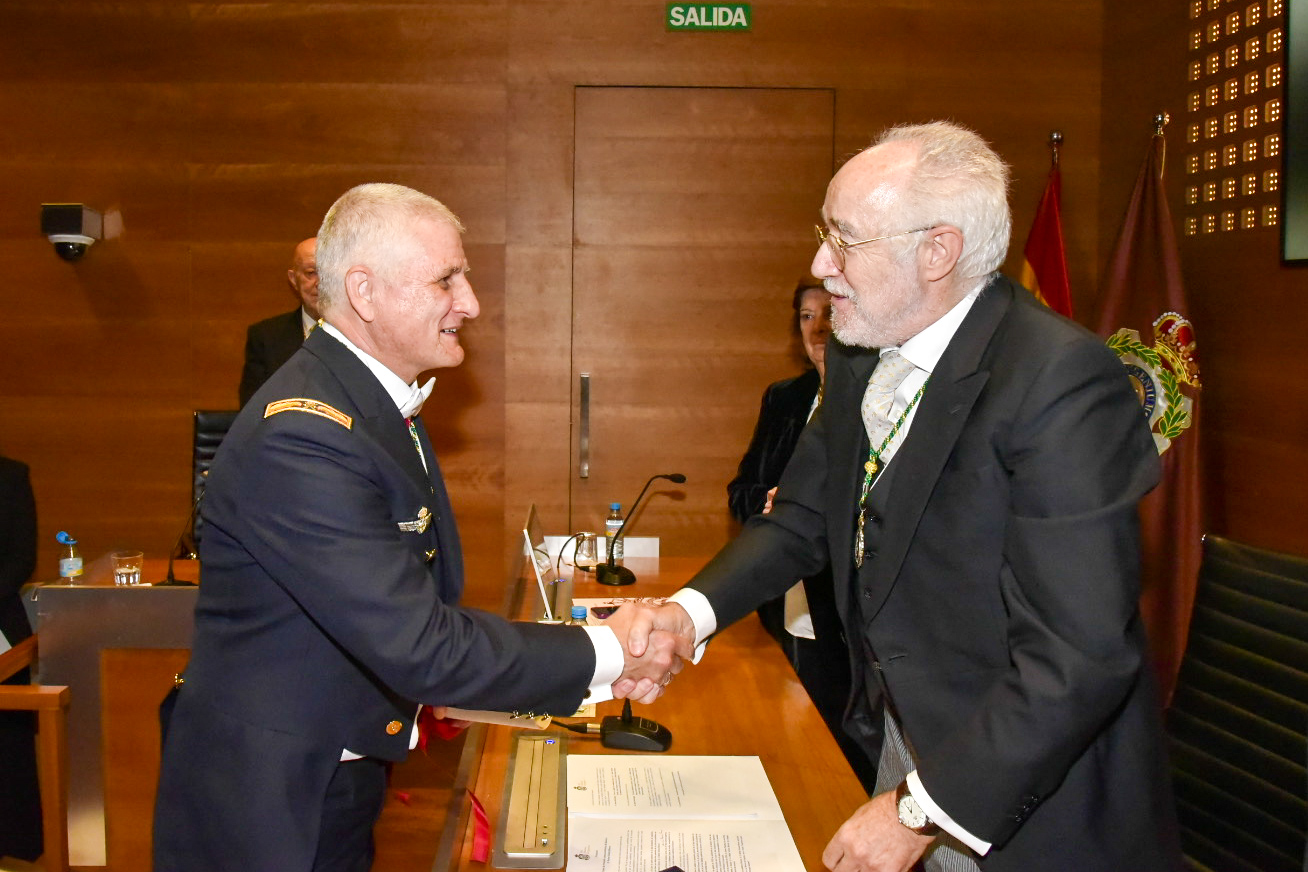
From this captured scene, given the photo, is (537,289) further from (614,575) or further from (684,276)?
(614,575)

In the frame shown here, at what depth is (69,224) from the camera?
4480mm

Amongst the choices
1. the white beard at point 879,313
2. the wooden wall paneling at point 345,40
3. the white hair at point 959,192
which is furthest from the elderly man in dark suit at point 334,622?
the wooden wall paneling at point 345,40

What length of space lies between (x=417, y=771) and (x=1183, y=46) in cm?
376

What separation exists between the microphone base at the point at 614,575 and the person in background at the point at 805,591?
50 centimetres

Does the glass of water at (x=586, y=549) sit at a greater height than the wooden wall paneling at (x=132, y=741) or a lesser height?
greater

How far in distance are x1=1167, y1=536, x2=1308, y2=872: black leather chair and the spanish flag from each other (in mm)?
1951

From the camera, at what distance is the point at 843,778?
6.16ft

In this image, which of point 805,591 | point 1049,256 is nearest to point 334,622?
point 805,591

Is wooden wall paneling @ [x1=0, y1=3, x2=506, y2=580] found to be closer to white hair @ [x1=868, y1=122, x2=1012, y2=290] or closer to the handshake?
the handshake

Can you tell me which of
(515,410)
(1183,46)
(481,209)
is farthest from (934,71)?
(515,410)

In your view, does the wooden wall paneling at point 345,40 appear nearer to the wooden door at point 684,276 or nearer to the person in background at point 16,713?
the wooden door at point 684,276

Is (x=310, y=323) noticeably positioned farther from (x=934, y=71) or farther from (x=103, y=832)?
(x=934, y=71)

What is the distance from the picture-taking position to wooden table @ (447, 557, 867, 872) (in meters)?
1.72

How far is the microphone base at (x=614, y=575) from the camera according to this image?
11.0ft
